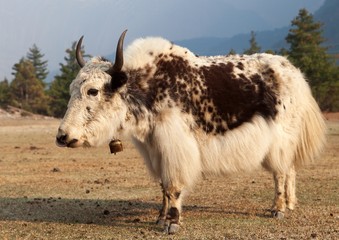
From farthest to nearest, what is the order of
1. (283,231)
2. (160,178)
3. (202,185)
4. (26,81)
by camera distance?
1. (26,81)
2. (202,185)
3. (160,178)
4. (283,231)

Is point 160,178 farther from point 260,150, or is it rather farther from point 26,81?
point 26,81

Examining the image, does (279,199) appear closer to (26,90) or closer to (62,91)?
(62,91)

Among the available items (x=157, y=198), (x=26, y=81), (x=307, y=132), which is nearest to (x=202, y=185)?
(x=157, y=198)

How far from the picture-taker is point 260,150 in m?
A: 6.83

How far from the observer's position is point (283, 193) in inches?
287

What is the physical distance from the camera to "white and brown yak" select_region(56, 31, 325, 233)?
631 centimetres

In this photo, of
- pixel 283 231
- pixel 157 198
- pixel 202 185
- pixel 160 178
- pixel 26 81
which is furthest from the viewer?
pixel 26 81

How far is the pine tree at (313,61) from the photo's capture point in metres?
44.0

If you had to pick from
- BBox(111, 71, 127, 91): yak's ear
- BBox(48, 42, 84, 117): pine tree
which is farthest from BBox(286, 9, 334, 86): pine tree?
BBox(111, 71, 127, 91): yak's ear

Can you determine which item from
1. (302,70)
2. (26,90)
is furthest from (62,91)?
(302,70)

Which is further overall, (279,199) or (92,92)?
→ (279,199)

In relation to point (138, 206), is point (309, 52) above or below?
above

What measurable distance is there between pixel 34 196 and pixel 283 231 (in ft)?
15.0

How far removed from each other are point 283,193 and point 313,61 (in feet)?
129
